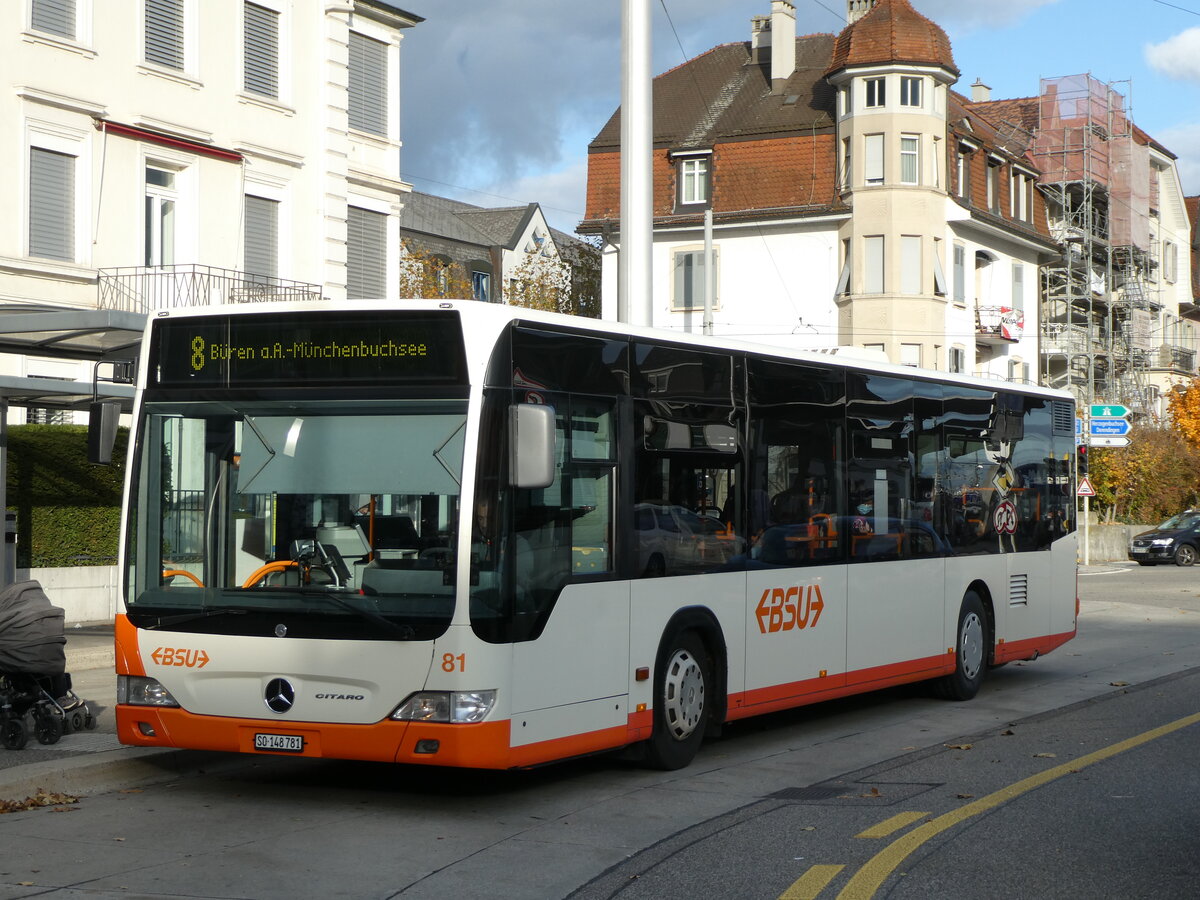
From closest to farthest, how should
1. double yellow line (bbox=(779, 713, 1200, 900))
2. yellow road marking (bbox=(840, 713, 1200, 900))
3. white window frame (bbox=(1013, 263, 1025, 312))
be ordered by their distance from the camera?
1. double yellow line (bbox=(779, 713, 1200, 900))
2. yellow road marking (bbox=(840, 713, 1200, 900))
3. white window frame (bbox=(1013, 263, 1025, 312))

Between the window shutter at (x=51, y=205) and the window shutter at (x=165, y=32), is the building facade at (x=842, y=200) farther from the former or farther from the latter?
the window shutter at (x=51, y=205)

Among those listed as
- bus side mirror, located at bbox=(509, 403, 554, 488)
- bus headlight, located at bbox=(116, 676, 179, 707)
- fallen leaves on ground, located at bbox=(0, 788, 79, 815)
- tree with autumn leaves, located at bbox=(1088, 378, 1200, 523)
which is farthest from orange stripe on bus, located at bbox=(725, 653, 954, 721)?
tree with autumn leaves, located at bbox=(1088, 378, 1200, 523)

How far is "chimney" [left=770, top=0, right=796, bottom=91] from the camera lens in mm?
55344

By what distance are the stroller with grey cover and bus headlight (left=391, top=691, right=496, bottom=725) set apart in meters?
3.24

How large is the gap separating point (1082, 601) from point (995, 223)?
88.3ft

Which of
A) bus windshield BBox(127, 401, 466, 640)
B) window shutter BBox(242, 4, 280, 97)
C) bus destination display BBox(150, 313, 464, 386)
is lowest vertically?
bus windshield BBox(127, 401, 466, 640)

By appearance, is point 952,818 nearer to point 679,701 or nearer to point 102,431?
point 679,701

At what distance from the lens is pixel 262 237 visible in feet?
90.5

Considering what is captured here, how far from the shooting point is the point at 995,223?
2136 inches

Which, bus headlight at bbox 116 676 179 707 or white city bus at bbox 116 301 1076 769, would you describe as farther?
bus headlight at bbox 116 676 179 707

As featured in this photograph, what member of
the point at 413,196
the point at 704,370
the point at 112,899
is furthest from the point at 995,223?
the point at 112,899

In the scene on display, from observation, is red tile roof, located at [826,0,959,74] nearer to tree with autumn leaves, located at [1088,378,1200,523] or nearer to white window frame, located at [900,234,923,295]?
white window frame, located at [900,234,923,295]

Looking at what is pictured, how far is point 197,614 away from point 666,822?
285cm

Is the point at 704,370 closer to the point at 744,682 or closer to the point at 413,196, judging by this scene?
the point at 744,682
